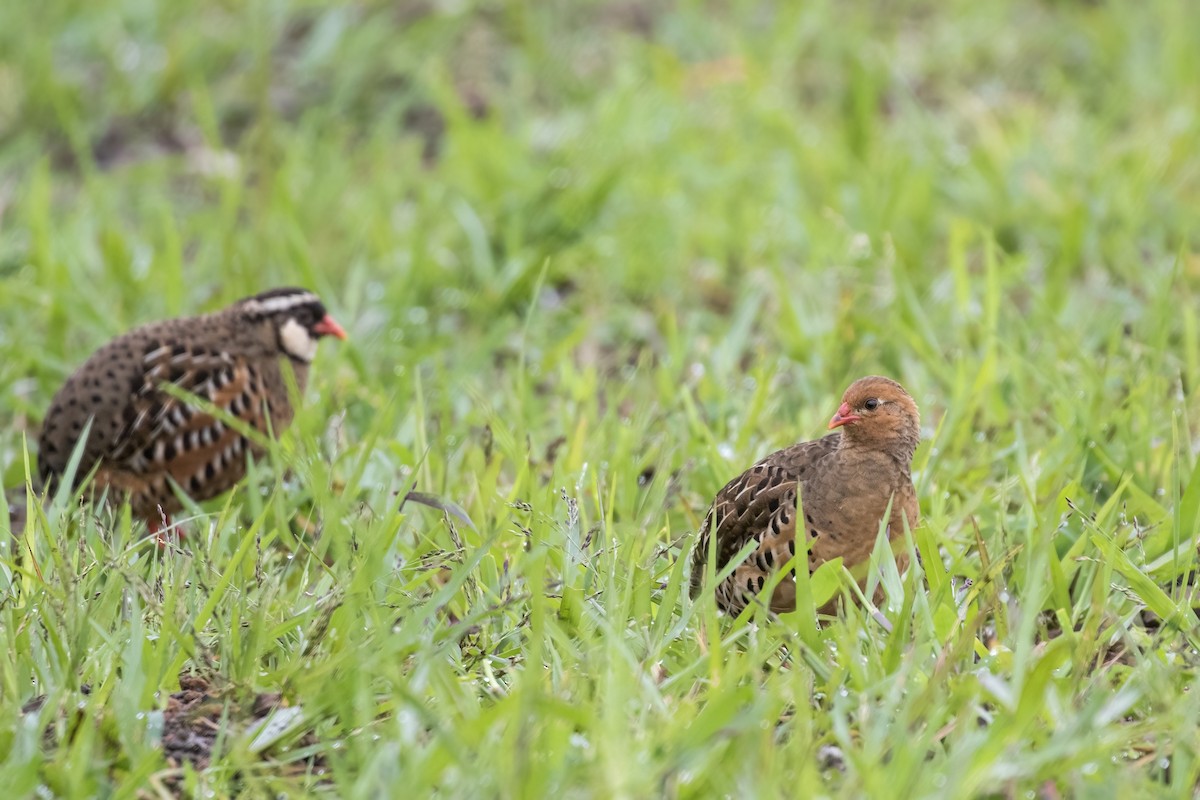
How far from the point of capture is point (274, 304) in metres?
5.13

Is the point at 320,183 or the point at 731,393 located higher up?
the point at 320,183

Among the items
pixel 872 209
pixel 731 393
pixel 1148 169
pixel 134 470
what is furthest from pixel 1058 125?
pixel 134 470

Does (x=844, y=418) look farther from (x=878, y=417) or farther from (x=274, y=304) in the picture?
(x=274, y=304)

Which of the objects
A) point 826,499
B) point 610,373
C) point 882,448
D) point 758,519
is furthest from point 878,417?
point 610,373

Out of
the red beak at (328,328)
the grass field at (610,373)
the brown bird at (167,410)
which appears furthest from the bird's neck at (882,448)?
the red beak at (328,328)

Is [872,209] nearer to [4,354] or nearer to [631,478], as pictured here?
[631,478]

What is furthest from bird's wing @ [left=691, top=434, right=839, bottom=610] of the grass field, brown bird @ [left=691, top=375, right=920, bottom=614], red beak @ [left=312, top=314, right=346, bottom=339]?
red beak @ [left=312, top=314, right=346, bottom=339]

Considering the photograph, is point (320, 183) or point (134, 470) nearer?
point (134, 470)

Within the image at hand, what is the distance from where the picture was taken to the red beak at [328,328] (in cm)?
523

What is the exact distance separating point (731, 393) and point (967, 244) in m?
2.04

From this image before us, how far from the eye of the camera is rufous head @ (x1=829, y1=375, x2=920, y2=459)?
3883 mm

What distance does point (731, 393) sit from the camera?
517cm

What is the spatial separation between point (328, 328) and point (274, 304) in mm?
215

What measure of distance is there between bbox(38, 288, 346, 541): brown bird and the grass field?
6.9 inches
